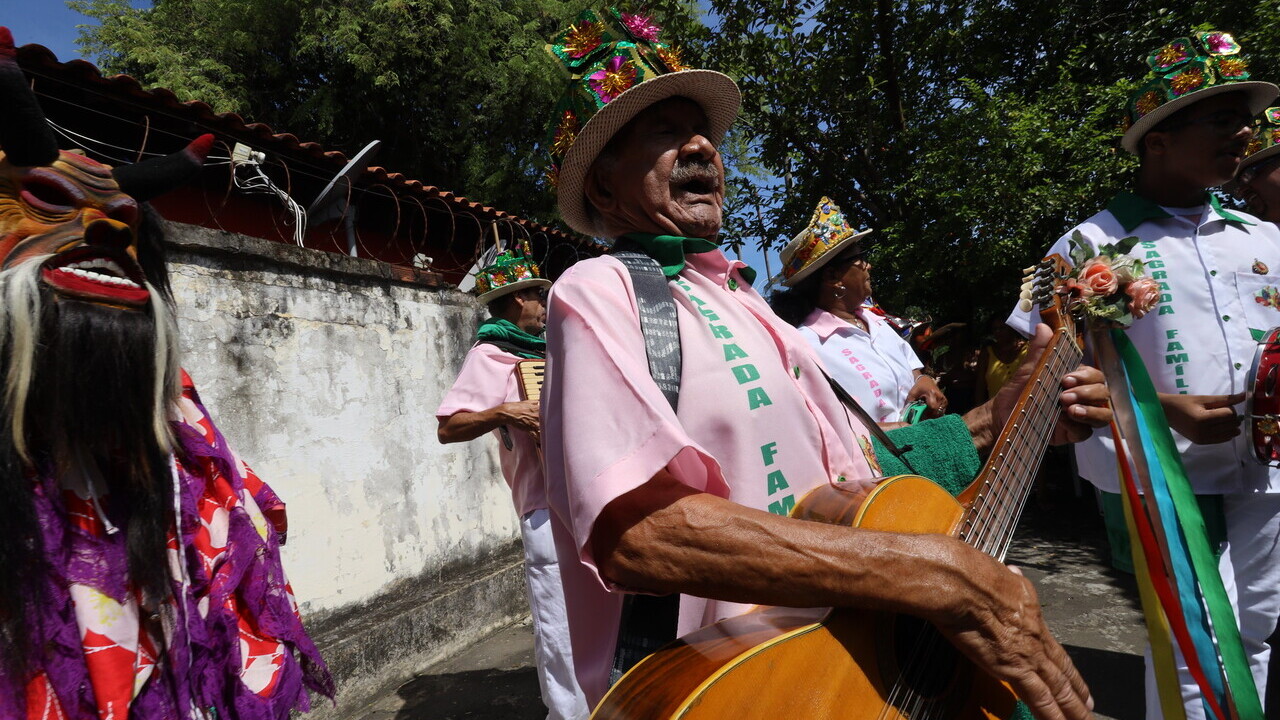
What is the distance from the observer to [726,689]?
996 millimetres

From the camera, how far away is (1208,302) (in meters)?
2.66

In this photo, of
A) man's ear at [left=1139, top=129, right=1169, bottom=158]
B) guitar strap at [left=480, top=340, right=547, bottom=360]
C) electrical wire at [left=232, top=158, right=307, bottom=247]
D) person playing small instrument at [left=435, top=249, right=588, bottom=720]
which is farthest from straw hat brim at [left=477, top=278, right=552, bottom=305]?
man's ear at [left=1139, top=129, right=1169, bottom=158]

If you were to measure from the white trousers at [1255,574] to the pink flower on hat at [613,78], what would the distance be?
270 cm

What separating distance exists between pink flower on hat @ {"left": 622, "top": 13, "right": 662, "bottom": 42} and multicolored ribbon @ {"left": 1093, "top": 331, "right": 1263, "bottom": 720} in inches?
58.2

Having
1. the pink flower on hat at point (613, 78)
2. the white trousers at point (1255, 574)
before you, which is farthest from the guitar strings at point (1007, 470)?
the white trousers at point (1255, 574)

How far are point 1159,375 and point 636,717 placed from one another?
2566 mm

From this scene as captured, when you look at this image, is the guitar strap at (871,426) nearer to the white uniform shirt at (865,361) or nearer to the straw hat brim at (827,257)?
the white uniform shirt at (865,361)

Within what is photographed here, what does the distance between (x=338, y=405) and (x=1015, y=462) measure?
13.1 ft

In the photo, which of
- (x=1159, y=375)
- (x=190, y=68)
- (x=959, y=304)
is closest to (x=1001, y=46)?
(x=959, y=304)

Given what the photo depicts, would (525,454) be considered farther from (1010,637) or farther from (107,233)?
(1010,637)

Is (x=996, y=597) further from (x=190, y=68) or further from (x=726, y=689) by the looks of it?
(x=190, y=68)

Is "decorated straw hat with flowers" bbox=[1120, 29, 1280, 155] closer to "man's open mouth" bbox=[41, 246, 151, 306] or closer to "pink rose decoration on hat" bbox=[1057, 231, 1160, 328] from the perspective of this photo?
"pink rose decoration on hat" bbox=[1057, 231, 1160, 328]

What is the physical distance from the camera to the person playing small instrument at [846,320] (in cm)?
373

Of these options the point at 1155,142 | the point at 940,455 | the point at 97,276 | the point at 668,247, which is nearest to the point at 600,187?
the point at 668,247
